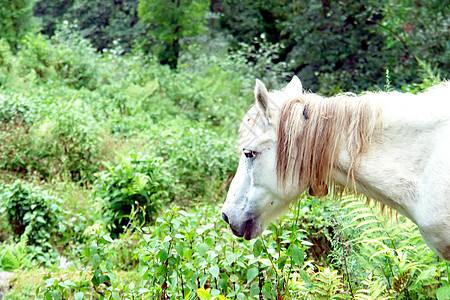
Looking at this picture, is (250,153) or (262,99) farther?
(250,153)

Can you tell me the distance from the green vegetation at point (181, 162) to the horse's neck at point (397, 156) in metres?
0.59

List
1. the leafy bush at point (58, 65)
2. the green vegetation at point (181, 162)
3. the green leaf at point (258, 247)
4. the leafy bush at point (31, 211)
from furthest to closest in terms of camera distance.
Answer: the leafy bush at point (58, 65) < the leafy bush at point (31, 211) < the green vegetation at point (181, 162) < the green leaf at point (258, 247)

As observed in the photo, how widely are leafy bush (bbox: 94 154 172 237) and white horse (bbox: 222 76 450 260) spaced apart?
2.61 meters

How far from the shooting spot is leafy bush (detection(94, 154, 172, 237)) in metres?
5.17

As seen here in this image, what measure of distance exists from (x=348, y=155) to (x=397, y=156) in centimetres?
24

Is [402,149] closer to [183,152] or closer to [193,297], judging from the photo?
[193,297]

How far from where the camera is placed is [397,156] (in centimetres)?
236

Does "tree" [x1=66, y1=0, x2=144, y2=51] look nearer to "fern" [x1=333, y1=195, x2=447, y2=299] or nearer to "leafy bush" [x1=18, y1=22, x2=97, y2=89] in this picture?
"leafy bush" [x1=18, y1=22, x2=97, y2=89]

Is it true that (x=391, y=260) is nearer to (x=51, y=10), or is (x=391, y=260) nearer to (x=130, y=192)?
(x=130, y=192)

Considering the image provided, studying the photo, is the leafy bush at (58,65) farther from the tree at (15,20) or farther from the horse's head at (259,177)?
the horse's head at (259,177)

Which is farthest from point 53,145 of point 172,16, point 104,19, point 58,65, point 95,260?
point 104,19

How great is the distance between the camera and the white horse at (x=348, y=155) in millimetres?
2295

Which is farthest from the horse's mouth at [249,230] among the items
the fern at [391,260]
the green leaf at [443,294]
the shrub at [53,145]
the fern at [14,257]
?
the shrub at [53,145]

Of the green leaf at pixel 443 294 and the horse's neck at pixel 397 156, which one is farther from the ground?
the horse's neck at pixel 397 156
